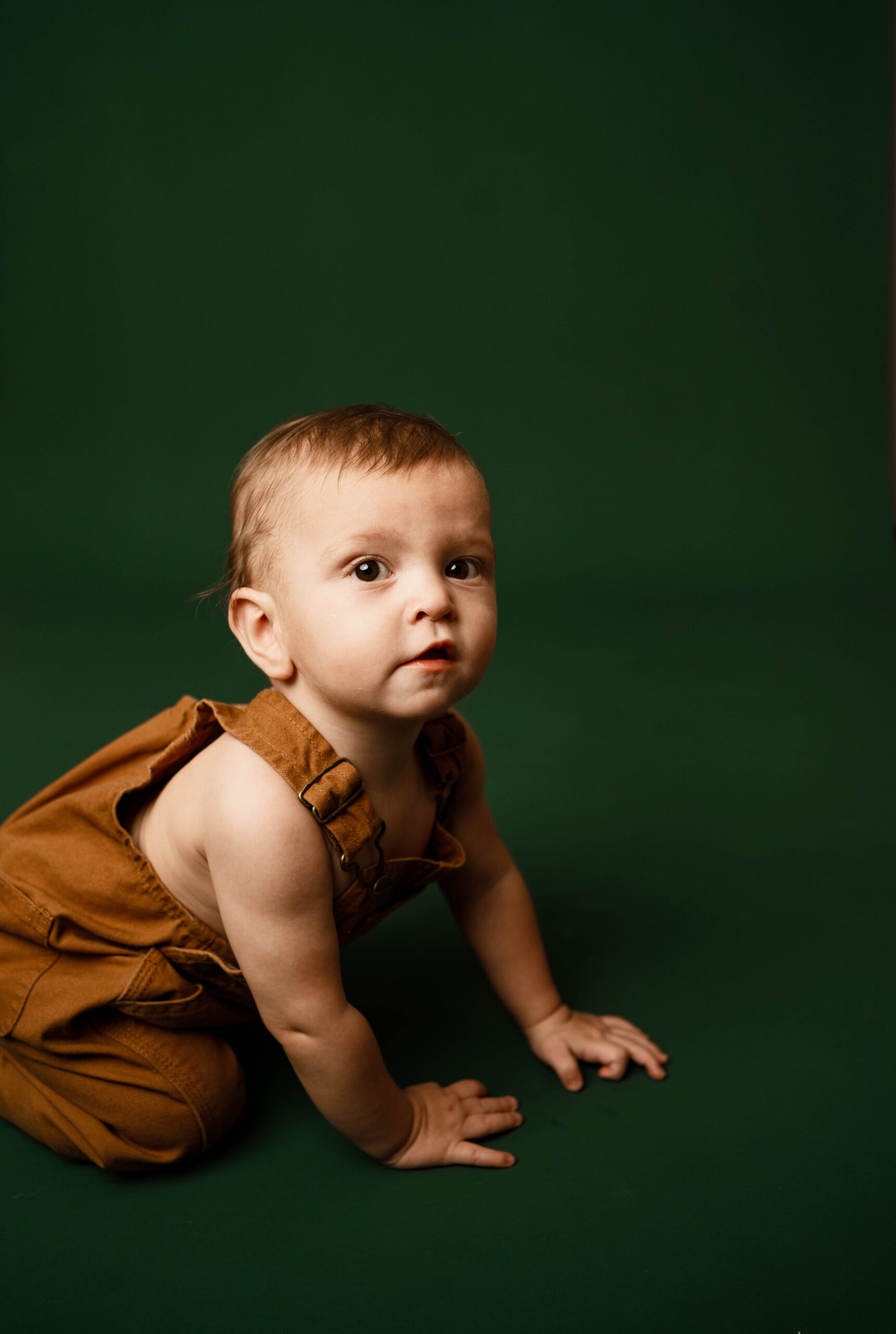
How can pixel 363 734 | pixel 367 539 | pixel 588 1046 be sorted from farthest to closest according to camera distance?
pixel 588 1046 < pixel 363 734 < pixel 367 539

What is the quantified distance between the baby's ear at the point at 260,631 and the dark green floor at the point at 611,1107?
49cm

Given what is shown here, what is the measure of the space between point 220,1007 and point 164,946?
0.10 m

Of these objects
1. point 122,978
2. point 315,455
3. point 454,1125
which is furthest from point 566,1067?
point 315,455

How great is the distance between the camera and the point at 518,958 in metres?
1.24

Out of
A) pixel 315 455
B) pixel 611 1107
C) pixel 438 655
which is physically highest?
pixel 315 455

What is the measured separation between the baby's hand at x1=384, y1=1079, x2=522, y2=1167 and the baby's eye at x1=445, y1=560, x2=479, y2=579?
0.52 metres

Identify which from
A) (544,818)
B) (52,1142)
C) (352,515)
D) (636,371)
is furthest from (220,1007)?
(636,371)

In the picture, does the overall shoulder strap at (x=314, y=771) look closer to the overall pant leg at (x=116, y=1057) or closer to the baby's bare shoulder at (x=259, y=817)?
the baby's bare shoulder at (x=259, y=817)

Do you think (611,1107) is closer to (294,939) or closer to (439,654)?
(294,939)

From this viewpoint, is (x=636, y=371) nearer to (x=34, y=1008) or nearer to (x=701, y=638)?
(x=701, y=638)

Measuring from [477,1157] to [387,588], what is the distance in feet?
1.86

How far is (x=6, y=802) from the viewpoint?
173 centimetres

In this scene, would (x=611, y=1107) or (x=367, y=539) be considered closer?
(x=367, y=539)

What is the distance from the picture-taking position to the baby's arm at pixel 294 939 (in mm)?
940
